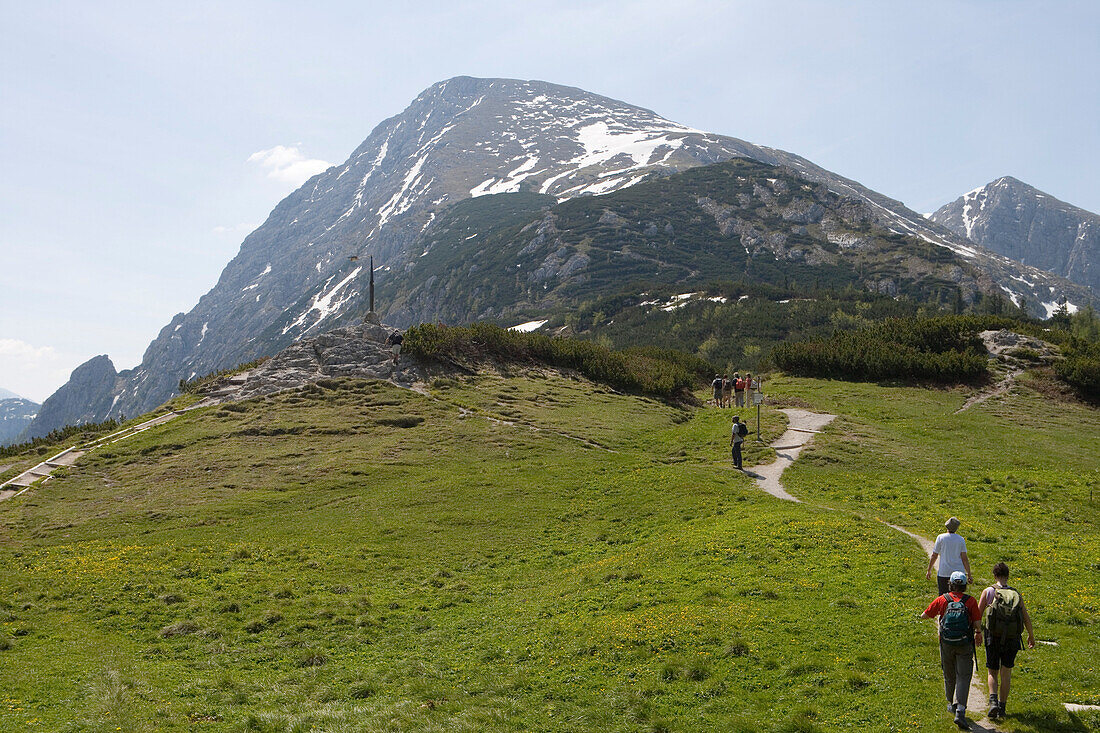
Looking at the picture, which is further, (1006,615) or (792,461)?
(792,461)

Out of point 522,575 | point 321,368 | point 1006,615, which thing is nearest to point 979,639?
point 1006,615

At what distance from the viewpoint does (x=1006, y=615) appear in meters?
11.1

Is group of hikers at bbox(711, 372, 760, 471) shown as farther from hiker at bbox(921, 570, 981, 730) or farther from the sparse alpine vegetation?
hiker at bbox(921, 570, 981, 730)

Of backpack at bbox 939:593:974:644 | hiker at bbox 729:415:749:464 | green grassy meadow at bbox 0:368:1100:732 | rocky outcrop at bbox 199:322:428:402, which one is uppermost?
rocky outcrop at bbox 199:322:428:402

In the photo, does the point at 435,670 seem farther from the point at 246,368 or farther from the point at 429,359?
the point at 246,368

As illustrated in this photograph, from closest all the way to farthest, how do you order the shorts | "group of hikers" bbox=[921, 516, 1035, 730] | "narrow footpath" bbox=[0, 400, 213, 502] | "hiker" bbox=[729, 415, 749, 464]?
"group of hikers" bbox=[921, 516, 1035, 730] < the shorts < "hiker" bbox=[729, 415, 749, 464] < "narrow footpath" bbox=[0, 400, 213, 502]

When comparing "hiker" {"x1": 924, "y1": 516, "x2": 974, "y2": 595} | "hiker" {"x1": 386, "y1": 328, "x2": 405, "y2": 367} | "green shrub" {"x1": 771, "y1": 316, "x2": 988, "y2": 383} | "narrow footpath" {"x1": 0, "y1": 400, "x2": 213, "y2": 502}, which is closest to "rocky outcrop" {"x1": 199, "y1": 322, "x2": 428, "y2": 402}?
"hiker" {"x1": 386, "y1": 328, "x2": 405, "y2": 367}

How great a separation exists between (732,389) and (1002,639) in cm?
4616

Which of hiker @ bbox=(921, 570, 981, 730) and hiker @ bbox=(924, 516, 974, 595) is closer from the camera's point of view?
hiker @ bbox=(921, 570, 981, 730)

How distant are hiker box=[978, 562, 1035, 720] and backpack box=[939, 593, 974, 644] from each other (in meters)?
0.40

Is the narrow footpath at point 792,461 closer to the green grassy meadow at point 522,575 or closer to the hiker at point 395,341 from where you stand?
the green grassy meadow at point 522,575

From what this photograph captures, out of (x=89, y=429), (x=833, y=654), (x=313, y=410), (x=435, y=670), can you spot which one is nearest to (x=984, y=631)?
(x=833, y=654)

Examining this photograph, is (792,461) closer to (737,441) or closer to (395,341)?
(737,441)

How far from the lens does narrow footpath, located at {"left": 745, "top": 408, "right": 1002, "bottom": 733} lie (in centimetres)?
1100
